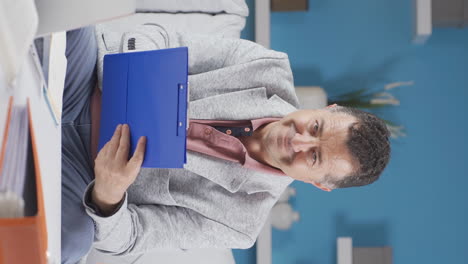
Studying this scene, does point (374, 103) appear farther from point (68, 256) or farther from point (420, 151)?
point (68, 256)

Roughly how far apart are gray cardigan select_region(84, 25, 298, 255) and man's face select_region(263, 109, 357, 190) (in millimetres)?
104

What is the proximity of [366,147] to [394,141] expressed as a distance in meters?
0.75

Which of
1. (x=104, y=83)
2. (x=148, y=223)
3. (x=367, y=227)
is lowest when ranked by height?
(x=367, y=227)

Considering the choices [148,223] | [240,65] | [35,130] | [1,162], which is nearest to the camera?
[1,162]

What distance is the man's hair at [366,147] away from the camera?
4.16 ft

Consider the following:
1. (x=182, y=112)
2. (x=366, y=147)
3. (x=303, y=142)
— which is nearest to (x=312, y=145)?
(x=303, y=142)

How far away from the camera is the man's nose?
1286 mm

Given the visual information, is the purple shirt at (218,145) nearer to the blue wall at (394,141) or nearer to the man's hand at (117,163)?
the man's hand at (117,163)

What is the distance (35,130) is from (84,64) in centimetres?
51

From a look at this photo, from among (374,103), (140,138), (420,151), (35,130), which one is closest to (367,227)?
(420,151)

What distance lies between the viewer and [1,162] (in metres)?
0.52

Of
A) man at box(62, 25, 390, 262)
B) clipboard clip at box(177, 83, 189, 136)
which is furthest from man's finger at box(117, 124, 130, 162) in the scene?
man at box(62, 25, 390, 262)

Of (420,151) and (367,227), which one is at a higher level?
(420,151)

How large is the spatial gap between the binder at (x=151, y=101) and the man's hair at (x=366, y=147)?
52 centimetres
